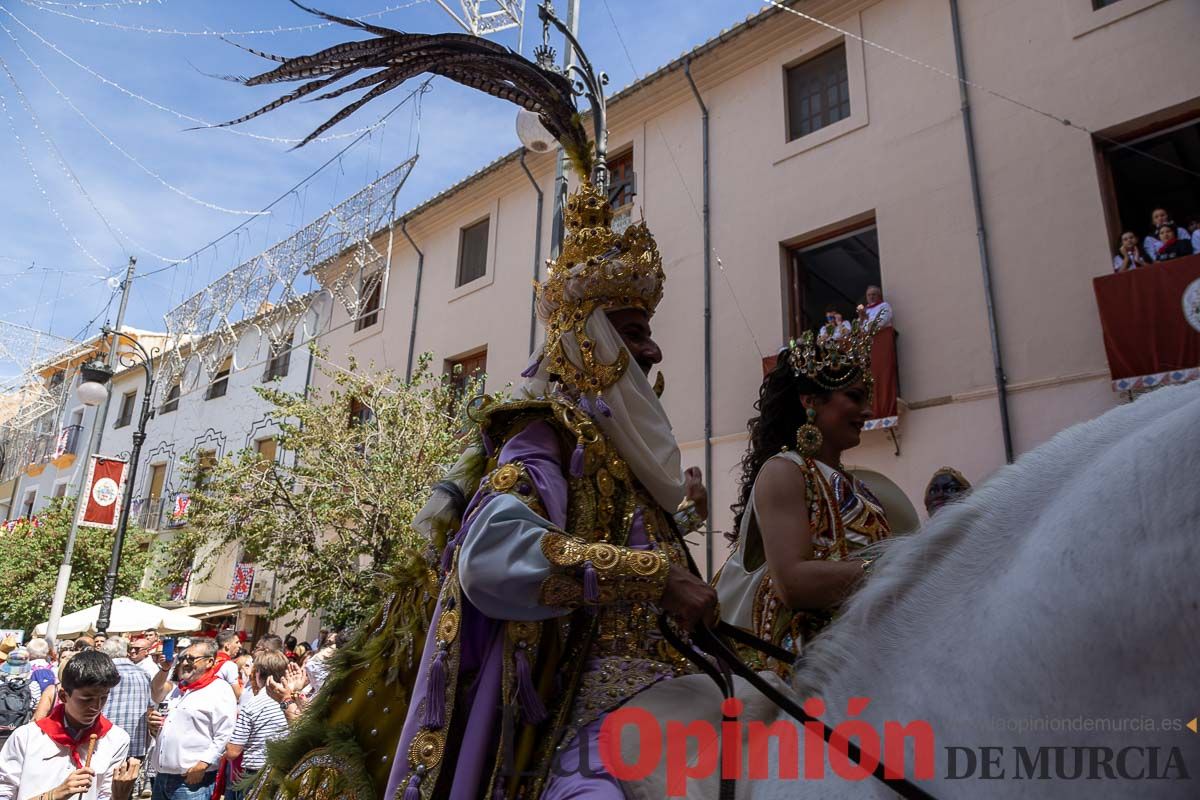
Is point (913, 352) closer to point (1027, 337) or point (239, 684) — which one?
point (1027, 337)

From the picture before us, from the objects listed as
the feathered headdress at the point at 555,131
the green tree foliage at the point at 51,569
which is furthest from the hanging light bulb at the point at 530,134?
the green tree foliage at the point at 51,569

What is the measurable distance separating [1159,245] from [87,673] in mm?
10175

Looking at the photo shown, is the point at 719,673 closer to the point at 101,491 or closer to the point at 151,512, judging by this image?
the point at 101,491

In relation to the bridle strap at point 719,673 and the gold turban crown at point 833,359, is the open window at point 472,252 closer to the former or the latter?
the gold turban crown at point 833,359

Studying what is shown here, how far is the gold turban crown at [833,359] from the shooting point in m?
3.09

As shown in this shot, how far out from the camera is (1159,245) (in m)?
8.65

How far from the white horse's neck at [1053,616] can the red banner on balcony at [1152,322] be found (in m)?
7.98

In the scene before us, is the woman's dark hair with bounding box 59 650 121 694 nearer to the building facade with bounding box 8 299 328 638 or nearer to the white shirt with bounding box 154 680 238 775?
the white shirt with bounding box 154 680 238 775

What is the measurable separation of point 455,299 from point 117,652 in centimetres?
1081

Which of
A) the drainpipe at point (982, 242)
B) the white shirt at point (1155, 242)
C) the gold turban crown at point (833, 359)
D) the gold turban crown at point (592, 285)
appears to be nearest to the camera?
the gold turban crown at point (592, 285)

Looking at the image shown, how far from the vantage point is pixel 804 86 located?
1280 centimetres

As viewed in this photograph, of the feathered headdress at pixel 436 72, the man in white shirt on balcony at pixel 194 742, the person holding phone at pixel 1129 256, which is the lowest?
the man in white shirt on balcony at pixel 194 742

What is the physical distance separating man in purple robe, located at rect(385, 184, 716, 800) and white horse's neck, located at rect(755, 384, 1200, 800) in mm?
513

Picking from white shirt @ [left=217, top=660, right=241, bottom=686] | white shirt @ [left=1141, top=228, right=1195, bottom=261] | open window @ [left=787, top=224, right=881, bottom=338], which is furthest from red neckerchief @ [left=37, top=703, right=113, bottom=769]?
white shirt @ [left=1141, top=228, right=1195, bottom=261]
